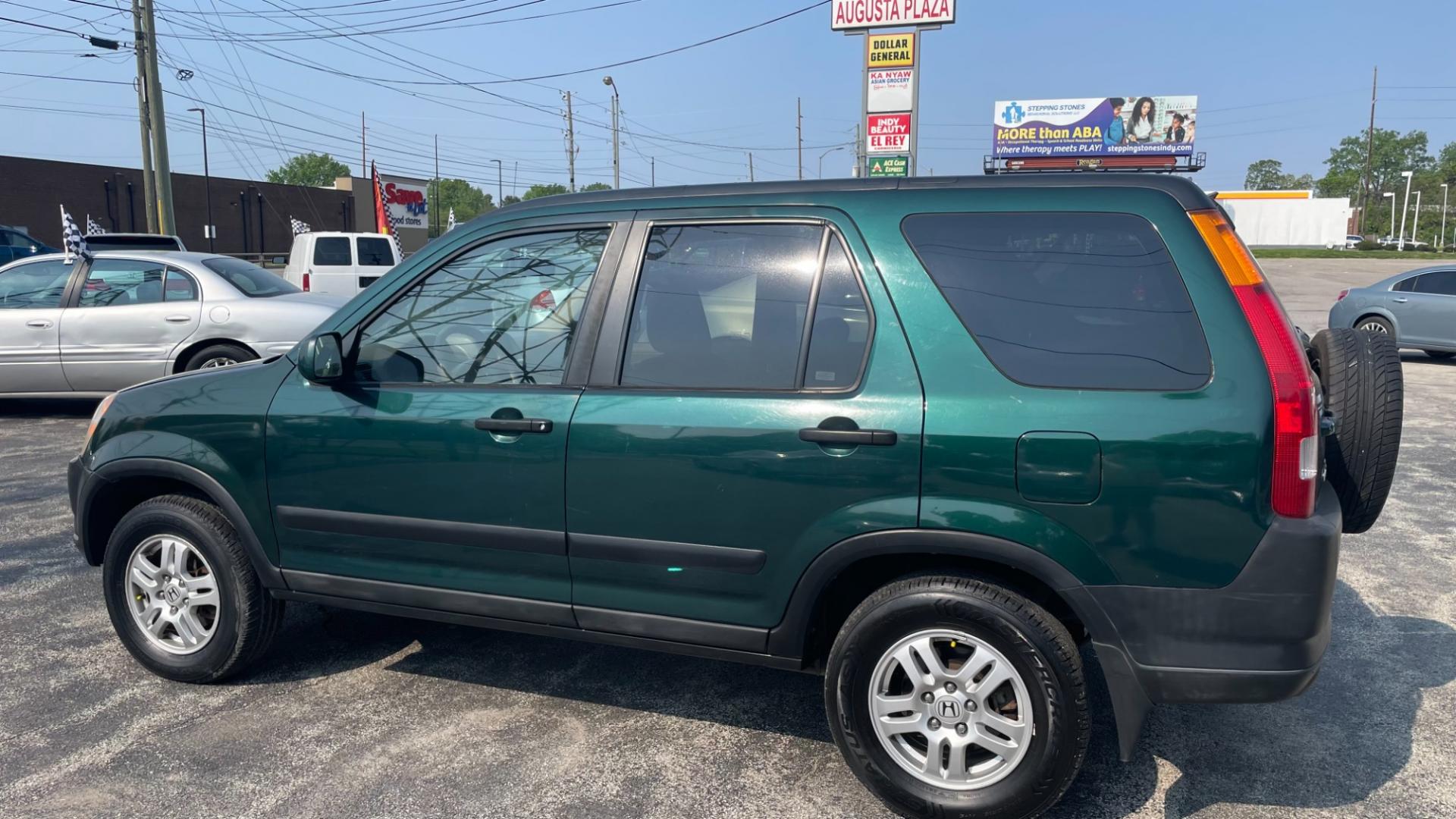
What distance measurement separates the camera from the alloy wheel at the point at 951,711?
293 centimetres

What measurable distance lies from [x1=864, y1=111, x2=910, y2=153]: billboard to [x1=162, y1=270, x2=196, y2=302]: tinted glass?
15.6 m

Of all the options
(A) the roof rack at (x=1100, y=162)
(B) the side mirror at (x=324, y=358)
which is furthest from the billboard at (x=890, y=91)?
(A) the roof rack at (x=1100, y=162)

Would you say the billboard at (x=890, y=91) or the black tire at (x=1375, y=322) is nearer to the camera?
the black tire at (x=1375, y=322)

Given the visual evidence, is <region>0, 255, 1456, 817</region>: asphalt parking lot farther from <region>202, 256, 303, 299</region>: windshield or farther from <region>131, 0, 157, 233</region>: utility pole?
<region>131, 0, 157, 233</region>: utility pole

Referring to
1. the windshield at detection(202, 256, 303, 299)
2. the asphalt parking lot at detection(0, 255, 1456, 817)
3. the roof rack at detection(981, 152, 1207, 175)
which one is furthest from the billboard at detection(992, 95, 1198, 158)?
the asphalt parking lot at detection(0, 255, 1456, 817)

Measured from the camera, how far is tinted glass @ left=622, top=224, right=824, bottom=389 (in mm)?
3180

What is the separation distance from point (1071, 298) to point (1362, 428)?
1.16 meters

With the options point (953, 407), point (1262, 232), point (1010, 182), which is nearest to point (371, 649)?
point (953, 407)

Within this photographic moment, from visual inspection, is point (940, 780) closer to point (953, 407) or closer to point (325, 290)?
point (953, 407)

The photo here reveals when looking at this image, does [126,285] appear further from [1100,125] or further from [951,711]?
[1100,125]

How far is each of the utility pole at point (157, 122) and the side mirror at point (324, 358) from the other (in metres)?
20.3

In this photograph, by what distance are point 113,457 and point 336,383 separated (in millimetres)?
1093

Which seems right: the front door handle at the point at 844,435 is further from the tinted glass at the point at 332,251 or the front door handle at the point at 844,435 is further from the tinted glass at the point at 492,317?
the tinted glass at the point at 332,251

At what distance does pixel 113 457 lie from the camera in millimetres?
4012
